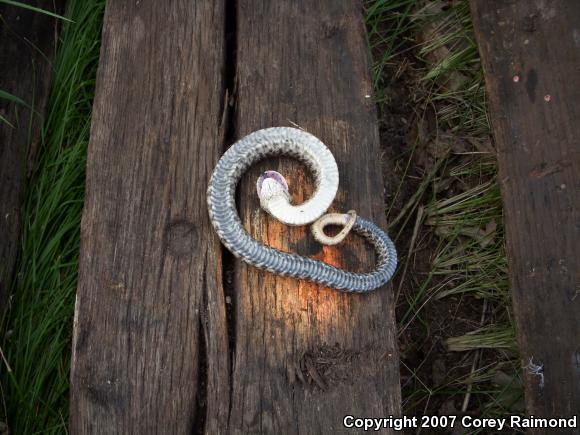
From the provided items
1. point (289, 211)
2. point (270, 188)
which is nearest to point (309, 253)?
point (289, 211)

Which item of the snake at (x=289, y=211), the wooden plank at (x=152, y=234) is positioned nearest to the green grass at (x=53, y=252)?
A: the wooden plank at (x=152, y=234)

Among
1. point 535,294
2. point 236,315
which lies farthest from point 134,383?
point 535,294

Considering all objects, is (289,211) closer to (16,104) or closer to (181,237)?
(181,237)

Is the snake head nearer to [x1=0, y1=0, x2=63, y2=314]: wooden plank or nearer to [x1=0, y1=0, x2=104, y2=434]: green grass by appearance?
[x1=0, y1=0, x2=104, y2=434]: green grass

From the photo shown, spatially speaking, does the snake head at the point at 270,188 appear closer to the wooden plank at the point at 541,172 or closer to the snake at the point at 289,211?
the snake at the point at 289,211

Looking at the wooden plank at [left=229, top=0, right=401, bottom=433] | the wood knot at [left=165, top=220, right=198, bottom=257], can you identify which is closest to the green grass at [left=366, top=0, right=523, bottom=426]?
the wooden plank at [left=229, top=0, right=401, bottom=433]

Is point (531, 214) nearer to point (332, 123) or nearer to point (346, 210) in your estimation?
point (346, 210)
